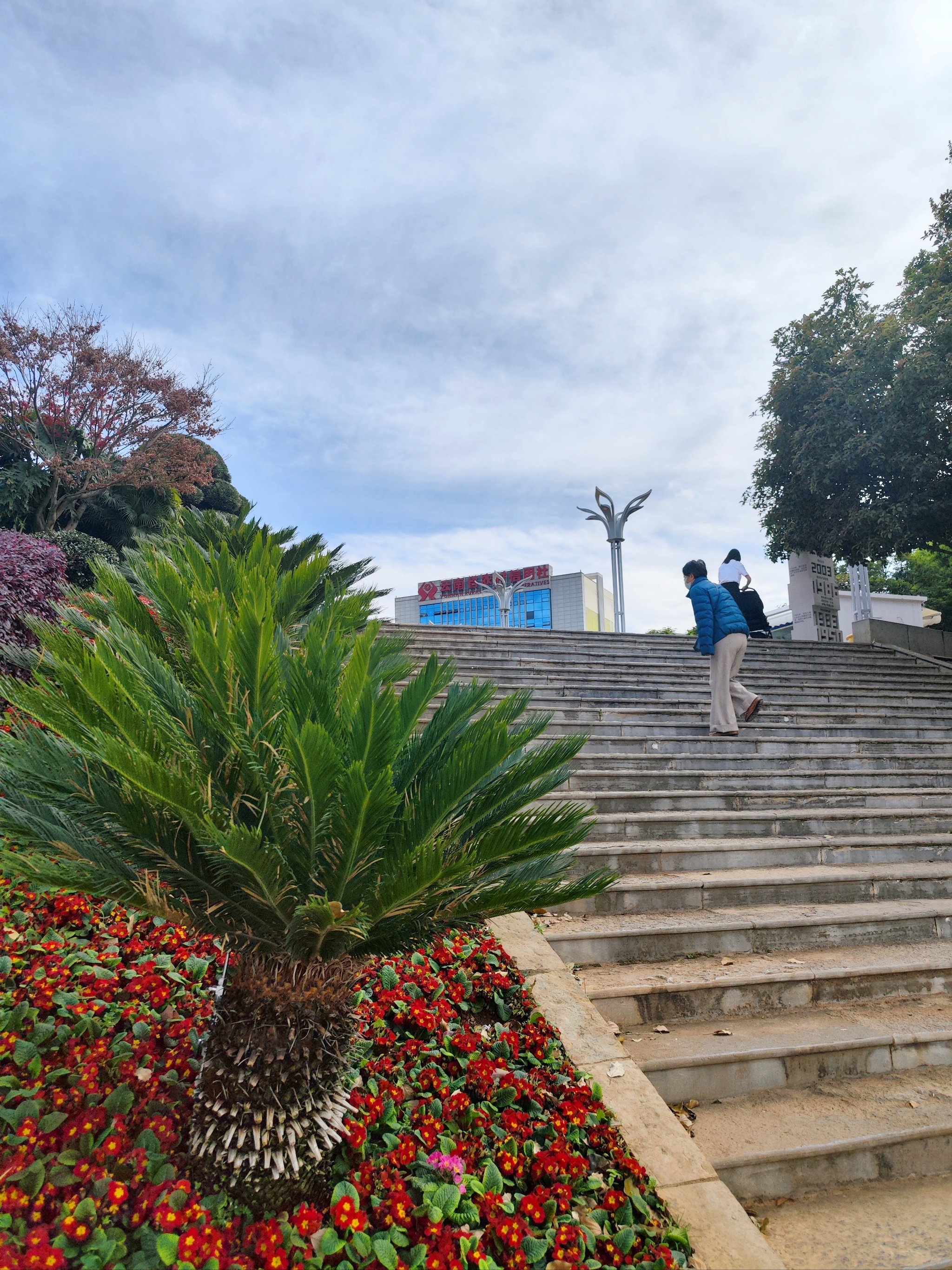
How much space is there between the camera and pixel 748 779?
591 cm

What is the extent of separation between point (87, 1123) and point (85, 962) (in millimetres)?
884

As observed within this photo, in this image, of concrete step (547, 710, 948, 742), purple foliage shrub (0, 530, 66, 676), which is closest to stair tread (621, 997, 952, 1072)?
concrete step (547, 710, 948, 742)

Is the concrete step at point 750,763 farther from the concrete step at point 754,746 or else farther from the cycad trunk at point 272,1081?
the cycad trunk at point 272,1081

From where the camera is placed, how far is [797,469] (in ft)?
41.7

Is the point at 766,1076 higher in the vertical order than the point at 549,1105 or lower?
lower

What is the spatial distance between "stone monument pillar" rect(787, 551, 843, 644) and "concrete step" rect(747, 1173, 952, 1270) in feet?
45.6

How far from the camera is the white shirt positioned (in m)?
11.4

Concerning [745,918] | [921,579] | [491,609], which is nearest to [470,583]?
[491,609]

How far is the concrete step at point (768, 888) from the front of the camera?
387 cm

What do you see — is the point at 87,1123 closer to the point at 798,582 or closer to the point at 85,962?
the point at 85,962

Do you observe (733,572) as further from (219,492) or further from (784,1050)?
(219,492)

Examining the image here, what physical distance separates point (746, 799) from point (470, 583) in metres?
58.9

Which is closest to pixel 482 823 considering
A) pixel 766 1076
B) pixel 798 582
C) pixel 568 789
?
pixel 766 1076

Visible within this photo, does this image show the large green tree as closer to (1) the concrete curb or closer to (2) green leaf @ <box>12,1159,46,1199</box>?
(1) the concrete curb
